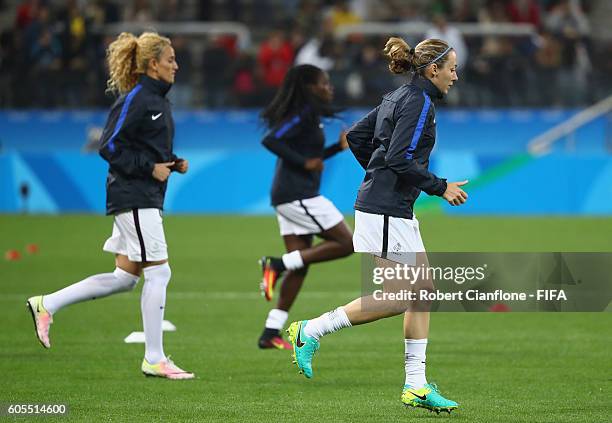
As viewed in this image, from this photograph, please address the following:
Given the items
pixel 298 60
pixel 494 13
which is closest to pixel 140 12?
pixel 298 60

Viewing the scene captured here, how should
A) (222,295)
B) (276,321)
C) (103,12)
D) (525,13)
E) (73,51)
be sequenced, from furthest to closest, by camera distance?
(525,13) → (103,12) → (73,51) → (222,295) → (276,321)

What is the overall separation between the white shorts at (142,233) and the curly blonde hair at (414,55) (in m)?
2.14

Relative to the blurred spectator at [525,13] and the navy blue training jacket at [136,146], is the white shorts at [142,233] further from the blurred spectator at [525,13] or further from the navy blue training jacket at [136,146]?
the blurred spectator at [525,13]

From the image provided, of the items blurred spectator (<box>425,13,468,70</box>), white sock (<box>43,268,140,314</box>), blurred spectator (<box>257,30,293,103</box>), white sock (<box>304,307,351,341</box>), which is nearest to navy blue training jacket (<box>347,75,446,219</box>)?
white sock (<box>304,307,351,341</box>)

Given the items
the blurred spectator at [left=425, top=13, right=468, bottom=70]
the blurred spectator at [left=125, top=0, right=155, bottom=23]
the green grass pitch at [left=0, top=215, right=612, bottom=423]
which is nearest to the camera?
the green grass pitch at [left=0, top=215, right=612, bottom=423]

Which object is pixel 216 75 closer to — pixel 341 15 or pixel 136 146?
pixel 341 15

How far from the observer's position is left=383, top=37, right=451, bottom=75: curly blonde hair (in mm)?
7840

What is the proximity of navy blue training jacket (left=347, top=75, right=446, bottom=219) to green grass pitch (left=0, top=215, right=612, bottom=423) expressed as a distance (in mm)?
1269

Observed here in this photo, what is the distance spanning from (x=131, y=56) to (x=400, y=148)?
251 centimetres

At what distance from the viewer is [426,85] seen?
7797mm

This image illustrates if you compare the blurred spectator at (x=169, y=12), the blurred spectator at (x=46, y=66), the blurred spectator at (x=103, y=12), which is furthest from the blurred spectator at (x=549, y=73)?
the blurred spectator at (x=46, y=66)

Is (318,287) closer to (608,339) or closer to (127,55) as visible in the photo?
(608,339)

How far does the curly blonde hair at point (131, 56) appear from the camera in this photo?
9.16 meters

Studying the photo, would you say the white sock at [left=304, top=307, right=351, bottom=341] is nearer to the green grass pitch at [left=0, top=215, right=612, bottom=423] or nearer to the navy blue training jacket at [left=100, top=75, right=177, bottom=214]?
the green grass pitch at [left=0, top=215, right=612, bottom=423]
